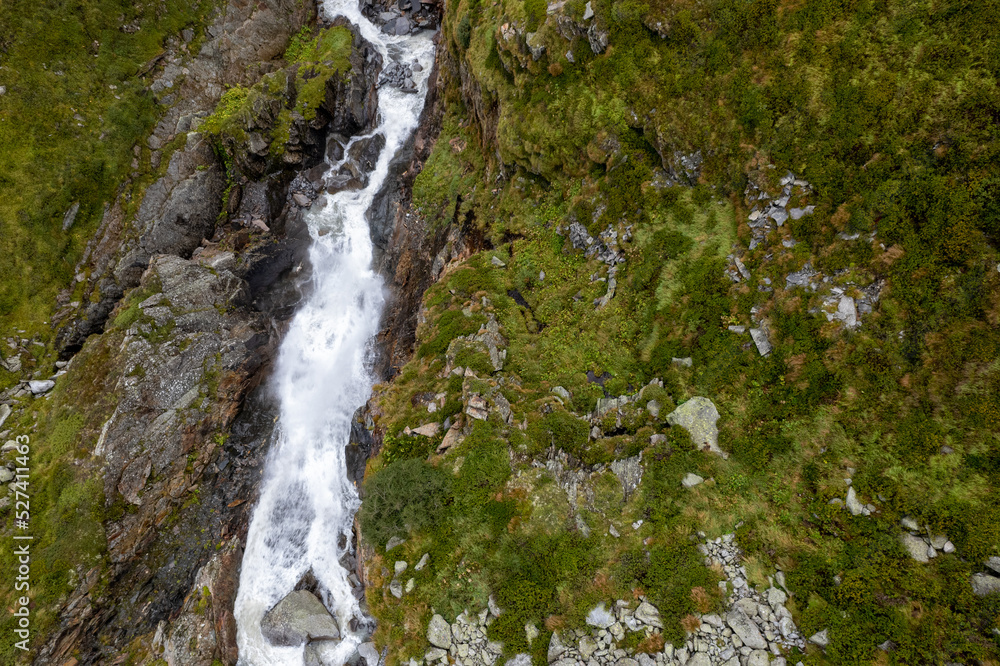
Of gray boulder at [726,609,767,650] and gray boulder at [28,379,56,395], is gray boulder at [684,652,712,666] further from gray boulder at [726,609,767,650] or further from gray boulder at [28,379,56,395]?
gray boulder at [28,379,56,395]

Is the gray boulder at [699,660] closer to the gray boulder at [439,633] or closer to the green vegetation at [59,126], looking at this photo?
the gray boulder at [439,633]

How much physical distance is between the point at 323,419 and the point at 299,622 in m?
9.20

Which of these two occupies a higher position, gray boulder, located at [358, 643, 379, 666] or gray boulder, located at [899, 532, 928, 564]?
gray boulder, located at [899, 532, 928, 564]

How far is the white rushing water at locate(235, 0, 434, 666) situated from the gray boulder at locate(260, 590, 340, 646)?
37 centimetres

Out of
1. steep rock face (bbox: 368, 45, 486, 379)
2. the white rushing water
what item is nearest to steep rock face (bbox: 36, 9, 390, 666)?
the white rushing water

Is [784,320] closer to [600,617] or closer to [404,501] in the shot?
[600,617]

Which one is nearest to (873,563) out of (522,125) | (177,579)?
(522,125)

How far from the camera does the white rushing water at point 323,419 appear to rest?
1773cm

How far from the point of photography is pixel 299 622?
1639 cm

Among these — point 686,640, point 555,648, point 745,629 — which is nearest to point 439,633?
point 555,648

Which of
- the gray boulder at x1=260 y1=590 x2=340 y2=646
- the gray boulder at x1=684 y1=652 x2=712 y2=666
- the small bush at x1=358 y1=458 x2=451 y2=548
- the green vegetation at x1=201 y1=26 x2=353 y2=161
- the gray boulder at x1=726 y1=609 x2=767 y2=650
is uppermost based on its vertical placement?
the green vegetation at x1=201 y1=26 x2=353 y2=161

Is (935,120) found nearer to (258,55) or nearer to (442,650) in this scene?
(442,650)

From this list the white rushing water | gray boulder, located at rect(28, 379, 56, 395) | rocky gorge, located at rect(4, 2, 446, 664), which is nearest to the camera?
the white rushing water

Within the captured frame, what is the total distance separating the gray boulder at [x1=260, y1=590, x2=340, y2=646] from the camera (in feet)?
53.0
